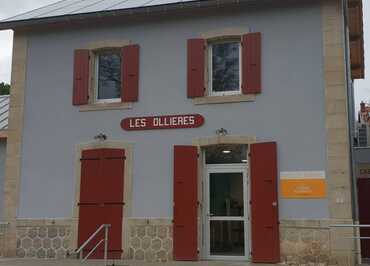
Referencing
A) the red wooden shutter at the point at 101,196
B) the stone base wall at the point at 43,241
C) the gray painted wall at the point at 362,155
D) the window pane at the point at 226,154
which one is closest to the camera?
the window pane at the point at 226,154

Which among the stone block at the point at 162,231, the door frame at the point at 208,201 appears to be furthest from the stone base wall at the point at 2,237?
the door frame at the point at 208,201

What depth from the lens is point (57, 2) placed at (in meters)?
15.6

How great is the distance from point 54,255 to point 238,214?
13.4ft

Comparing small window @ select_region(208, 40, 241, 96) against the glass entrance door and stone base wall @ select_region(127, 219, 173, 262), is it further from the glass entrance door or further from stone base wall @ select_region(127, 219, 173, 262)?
stone base wall @ select_region(127, 219, 173, 262)

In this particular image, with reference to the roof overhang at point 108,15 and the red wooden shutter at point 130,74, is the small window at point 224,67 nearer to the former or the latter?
the roof overhang at point 108,15

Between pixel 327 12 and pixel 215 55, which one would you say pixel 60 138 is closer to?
pixel 215 55

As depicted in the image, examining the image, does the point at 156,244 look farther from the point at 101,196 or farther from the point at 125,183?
the point at 101,196

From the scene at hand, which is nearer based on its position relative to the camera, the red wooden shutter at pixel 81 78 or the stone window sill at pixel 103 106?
the stone window sill at pixel 103 106

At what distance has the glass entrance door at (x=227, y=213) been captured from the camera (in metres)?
11.9

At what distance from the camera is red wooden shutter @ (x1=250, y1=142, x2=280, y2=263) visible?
11344 millimetres

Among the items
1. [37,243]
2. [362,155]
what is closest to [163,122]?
[37,243]

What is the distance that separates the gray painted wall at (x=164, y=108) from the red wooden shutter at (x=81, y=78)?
0.19 meters

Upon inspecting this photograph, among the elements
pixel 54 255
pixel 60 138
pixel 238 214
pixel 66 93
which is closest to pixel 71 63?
pixel 66 93

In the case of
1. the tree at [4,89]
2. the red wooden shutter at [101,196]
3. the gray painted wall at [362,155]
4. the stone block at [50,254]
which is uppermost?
the tree at [4,89]
